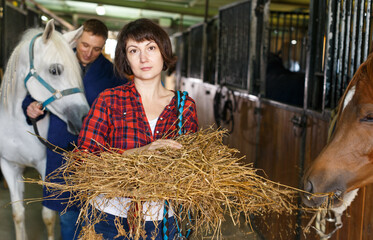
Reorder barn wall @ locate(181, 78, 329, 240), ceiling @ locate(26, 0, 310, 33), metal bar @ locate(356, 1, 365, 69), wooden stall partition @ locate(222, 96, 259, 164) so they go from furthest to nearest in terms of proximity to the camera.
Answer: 1. ceiling @ locate(26, 0, 310, 33)
2. wooden stall partition @ locate(222, 96, 259, 164)
3. barn wall @ locate(181, 78, 329, 240)
4. metal bar @ locate(356, 1, 365, 69)

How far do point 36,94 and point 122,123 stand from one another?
2.73ft

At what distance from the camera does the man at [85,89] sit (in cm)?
197

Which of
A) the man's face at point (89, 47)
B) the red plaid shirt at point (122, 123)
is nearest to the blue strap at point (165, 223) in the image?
the red plaid shirt at point (122, 123)

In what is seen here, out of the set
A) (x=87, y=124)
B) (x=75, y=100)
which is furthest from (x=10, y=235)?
(x=87, y=124)

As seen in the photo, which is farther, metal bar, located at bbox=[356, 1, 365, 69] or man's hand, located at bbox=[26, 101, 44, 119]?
man's hand, located at bbox=[26, 101, 44, 119]

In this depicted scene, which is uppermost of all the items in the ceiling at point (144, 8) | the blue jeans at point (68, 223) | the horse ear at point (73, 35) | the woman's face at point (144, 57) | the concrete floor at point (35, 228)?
the ceiling at point (144, 8)

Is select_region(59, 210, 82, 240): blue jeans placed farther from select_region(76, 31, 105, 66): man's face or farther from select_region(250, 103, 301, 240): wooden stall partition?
select_region(250, 103, 301, 240): wooden stall partition

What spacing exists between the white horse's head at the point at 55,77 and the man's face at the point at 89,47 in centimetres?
11

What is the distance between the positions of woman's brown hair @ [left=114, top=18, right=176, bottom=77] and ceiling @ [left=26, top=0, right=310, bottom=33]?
5.74 meters

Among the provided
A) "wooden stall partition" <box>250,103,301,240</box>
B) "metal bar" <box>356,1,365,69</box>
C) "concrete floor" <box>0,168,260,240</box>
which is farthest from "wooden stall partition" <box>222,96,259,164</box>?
"metal bar" <box>356,1,365,69</box>

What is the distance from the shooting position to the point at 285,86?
3.52m

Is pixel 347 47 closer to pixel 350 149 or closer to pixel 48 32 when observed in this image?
pixel 350 149

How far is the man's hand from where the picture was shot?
194cm

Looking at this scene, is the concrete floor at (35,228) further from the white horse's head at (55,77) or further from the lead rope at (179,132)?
the lead rope at (179,132)
